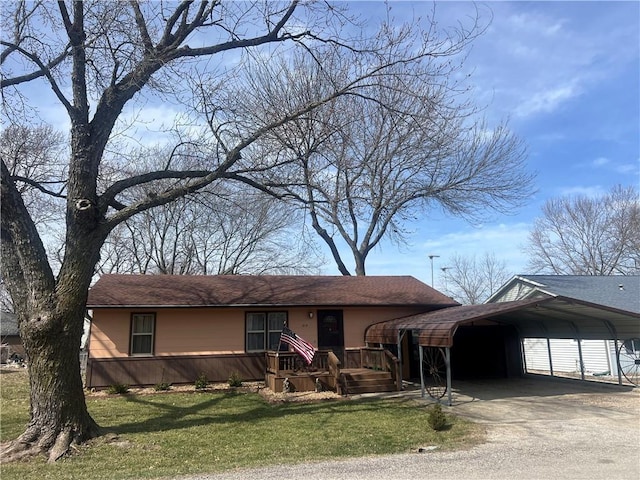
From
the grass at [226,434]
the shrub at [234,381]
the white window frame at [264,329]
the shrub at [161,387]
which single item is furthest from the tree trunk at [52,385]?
the white window frame at [264,329]

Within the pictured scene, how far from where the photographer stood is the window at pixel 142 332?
592 inches

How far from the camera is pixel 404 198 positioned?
72.4 feet

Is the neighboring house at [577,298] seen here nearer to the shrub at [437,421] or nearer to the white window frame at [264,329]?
the white window frame at [264,329]

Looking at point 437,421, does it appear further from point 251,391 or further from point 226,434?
point 251,391

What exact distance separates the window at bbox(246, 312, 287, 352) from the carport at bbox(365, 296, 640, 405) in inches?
125

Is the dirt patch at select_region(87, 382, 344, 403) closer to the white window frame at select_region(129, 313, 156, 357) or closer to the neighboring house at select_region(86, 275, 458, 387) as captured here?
the neighboring house at select_region(86, 275, 458, 387)

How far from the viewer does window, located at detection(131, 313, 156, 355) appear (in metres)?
15.0

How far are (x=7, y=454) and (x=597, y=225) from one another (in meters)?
36.8

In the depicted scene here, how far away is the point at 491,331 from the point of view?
1683 centimetres

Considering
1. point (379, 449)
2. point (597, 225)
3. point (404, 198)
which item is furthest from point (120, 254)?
point (597, 225)

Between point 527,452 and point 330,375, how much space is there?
282 inches

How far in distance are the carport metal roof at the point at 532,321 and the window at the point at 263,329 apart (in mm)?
3183

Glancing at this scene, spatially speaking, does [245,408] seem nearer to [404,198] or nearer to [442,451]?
[442,451]

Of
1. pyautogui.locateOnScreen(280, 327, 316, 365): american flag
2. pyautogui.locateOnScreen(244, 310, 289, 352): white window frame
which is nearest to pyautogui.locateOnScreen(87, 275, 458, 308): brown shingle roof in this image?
pyautogui.locateOnScreen(244, 310, 289, 352): white window frame
